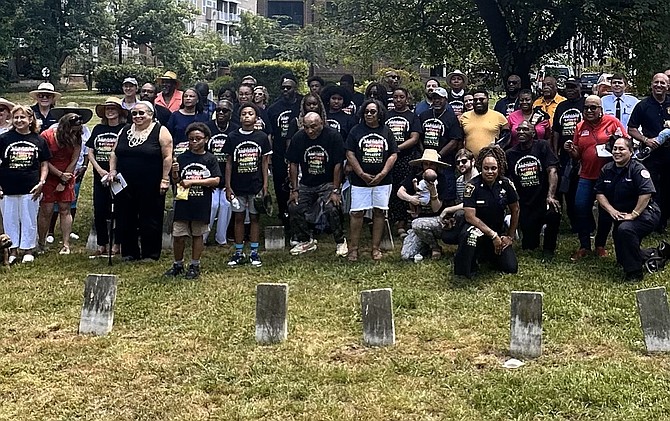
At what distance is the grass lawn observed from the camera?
511 cm

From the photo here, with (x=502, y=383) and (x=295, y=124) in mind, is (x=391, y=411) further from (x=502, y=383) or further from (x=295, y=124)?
(x=295, y=124)

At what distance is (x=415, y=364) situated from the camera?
580 centimetres

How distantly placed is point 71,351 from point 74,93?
3424cm

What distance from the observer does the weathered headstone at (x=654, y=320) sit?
19.0 feet

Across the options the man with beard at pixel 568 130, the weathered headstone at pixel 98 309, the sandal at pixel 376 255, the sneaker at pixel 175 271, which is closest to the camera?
the weathered headstone at pixel 98 309

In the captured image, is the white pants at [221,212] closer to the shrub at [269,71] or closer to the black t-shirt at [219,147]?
the black t-shirt at [219,147]

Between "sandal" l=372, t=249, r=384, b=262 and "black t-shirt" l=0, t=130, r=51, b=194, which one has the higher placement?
"black t-shirt" l=0, t=130, r=51, b=194

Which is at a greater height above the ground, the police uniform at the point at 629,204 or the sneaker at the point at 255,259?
the police uniform at the point at 629,204

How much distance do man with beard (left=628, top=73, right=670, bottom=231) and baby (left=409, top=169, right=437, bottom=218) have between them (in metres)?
2.75

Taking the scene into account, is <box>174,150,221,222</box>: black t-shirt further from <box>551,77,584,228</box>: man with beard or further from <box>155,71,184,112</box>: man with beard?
<box>551,77,584,228</box>: man with beard

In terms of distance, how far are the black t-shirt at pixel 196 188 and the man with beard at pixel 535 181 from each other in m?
3.53

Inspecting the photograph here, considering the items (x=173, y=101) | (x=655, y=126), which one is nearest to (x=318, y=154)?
(x=173, y=101)

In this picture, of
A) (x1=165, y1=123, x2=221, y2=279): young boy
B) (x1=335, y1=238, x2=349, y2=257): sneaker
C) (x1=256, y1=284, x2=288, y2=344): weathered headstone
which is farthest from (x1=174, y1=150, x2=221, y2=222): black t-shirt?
(x1=256, y1=284, x2=288, y2=344): weathered headstone

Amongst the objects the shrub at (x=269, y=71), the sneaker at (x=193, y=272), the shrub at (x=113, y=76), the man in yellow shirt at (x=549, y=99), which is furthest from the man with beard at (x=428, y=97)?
the shrub at (x=113, y=76)
